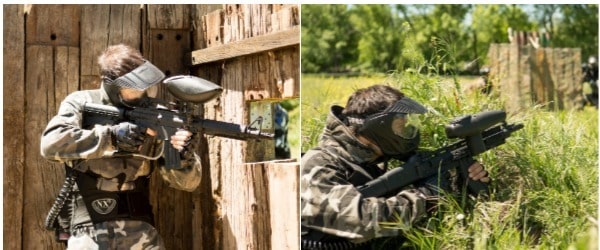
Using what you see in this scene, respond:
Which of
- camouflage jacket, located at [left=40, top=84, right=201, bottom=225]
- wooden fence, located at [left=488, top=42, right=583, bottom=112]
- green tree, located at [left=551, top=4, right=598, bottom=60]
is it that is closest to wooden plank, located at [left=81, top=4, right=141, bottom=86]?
camouflage jacket, located at [left=40, top=84, right=201, bottom=225]

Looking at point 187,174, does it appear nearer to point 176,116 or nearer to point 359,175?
point 176,116

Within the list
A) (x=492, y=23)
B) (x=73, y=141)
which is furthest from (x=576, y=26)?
(x=73, y=141)

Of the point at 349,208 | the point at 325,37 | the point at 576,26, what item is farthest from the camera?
the point at 576,26

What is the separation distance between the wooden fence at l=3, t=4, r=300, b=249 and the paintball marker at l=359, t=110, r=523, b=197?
1.72ft

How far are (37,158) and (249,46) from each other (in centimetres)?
144

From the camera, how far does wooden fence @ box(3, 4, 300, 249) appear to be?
4.22 m

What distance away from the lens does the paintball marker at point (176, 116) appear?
12.7 ft

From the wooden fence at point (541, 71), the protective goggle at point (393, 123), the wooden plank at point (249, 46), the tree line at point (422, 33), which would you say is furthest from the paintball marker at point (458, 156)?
the wooden fence at point (541, 71)

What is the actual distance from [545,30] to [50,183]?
865 cm

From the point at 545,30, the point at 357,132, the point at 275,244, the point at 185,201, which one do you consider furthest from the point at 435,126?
the point at 545,30

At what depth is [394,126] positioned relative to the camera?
3900 mm

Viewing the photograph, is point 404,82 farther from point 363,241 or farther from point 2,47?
point 2,47

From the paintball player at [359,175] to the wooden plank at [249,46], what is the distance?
1.41 feet

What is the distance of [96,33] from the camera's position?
15.6 ft
